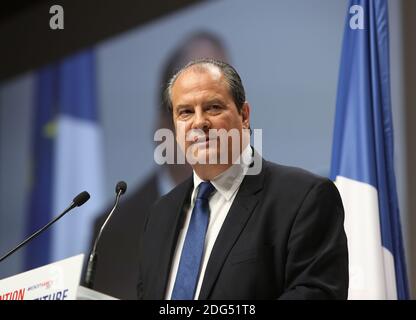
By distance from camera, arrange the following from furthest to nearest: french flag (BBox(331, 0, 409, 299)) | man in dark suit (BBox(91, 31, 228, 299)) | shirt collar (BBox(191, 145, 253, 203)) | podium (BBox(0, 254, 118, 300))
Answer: man in dark suit (BBox(91, 31, 228, 299))
french flag (BBox(331, 0, 409, 299))
shirt collar (BBox(191, 145, 253, 203))
podium (BBox(0, 254, 118, 300))

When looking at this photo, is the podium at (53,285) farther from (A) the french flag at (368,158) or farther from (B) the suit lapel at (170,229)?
(A) the french flag at (368,158)

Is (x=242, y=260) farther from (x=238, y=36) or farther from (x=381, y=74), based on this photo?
(x=238, y=36)

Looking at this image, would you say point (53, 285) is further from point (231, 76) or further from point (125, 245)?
point (125, 245)

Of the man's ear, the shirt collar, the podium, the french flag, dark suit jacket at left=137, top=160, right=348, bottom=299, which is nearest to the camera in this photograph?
the podium

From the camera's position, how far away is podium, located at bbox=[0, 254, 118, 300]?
6.13 ft

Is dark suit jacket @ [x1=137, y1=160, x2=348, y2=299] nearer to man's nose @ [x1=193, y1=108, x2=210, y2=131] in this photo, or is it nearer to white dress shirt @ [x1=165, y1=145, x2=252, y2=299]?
white dress shirt @ [x1=165, y1=145, x2=252, y2=299]

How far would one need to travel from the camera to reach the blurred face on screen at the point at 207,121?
241 centimetres

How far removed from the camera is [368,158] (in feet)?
10.5

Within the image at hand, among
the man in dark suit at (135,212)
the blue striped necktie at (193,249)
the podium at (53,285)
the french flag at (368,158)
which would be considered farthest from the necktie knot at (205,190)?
the man in dark suit at (135,212)

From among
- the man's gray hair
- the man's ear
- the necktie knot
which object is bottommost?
the necktie knot

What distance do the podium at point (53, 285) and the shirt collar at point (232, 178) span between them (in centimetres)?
68

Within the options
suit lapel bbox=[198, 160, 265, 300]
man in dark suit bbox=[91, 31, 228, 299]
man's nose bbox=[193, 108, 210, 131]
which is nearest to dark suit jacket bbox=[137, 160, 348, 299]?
suit lapel bbox=[198, 160, 265, 300]
